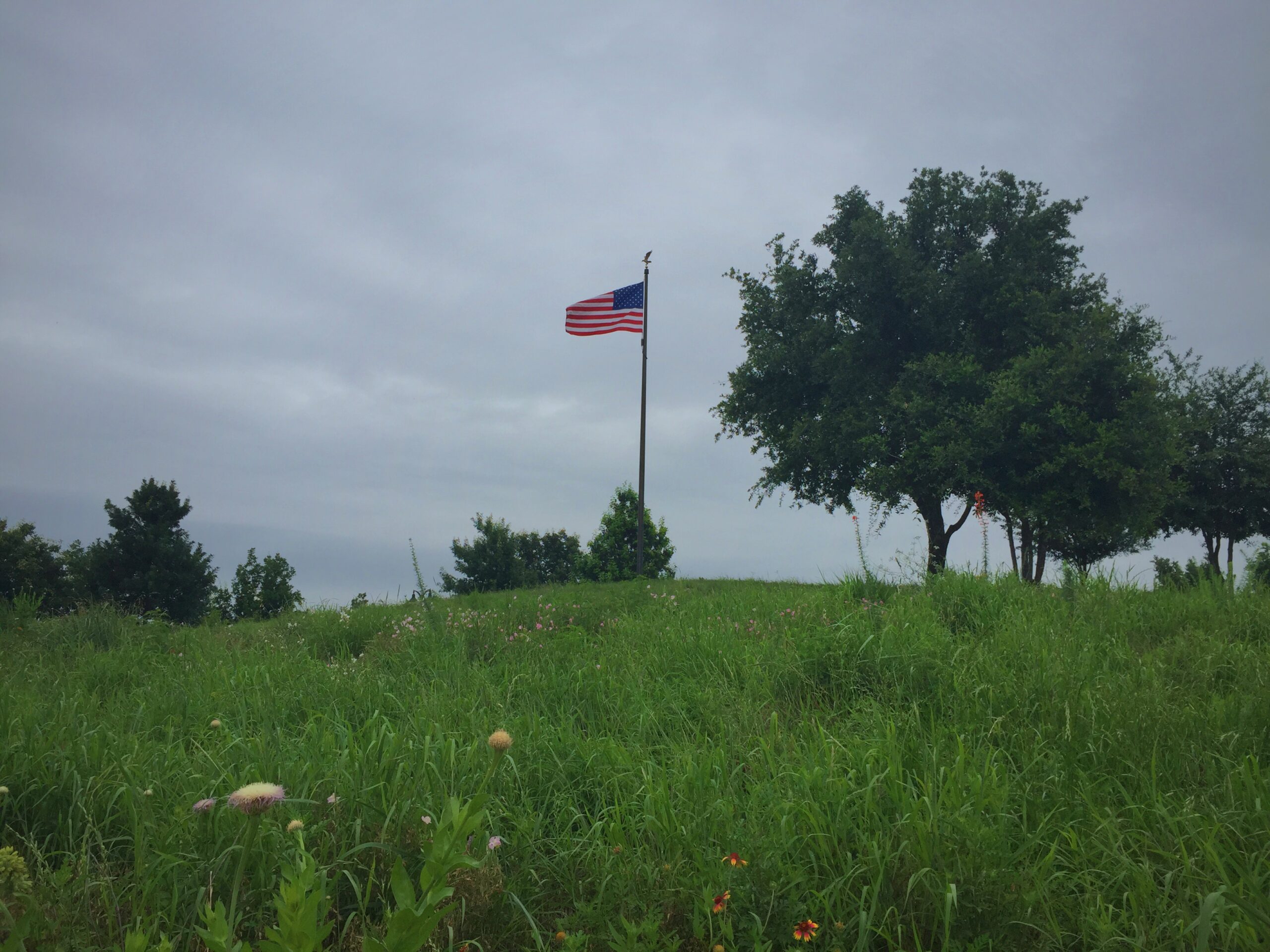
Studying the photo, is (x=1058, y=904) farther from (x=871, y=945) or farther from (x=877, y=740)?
(x=877, y=740)

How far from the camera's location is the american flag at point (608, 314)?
20484mm

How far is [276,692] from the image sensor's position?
6.12m

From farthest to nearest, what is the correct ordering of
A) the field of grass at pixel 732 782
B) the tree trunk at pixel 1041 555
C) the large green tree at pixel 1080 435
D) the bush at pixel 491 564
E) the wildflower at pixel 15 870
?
the bush at pixel 491 564 < the tree trunk at pixel 1041 555 < the large green tree at pixel 1080 435 < the field of grass at pixel 732 782 < the wildflower at pixel 15 870

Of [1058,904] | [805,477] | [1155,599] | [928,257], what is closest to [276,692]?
[1058,904]

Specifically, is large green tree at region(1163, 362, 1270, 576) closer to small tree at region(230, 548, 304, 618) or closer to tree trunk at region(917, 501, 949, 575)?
tree trunk at region(917, 501, 949, 575)

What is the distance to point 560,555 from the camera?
3869 cm

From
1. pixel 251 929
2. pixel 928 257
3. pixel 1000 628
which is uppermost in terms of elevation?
pixel 928 257

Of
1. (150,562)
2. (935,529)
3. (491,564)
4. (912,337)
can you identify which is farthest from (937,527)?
(150,562)

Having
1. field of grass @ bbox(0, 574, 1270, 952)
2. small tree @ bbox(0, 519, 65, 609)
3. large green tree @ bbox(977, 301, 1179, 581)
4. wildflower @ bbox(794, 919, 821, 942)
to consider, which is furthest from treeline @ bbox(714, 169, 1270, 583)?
small tree @ bbox(0, 519, 65, 609)

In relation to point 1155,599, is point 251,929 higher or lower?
lower

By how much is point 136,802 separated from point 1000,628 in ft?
21.1

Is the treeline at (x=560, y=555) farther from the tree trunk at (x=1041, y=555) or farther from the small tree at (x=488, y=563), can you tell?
the tree trunk at (x=1041, y=555)

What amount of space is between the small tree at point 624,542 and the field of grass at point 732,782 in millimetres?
20106

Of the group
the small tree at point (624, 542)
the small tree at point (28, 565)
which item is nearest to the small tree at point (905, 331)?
the small tree at point (624, 542)
